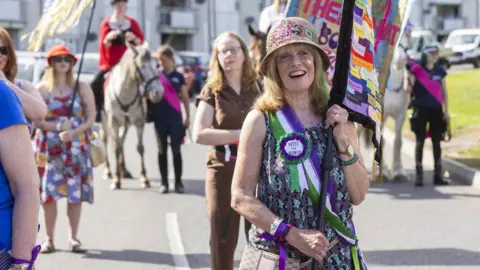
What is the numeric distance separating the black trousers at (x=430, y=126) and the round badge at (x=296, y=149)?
8.90 m

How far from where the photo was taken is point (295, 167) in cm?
372

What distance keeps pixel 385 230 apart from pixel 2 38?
5.84 m

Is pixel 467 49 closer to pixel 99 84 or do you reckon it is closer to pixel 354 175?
pixel 99 84

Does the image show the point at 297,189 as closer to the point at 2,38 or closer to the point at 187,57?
the point at 2,38

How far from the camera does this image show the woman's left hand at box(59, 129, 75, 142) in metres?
8.45

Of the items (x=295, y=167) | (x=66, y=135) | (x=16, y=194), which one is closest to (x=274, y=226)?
(x=295, y=167)

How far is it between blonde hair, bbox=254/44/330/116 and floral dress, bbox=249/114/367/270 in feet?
0.32

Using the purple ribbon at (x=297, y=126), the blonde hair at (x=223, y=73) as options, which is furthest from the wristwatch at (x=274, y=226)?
the blonde hair at (x=223, y=73)

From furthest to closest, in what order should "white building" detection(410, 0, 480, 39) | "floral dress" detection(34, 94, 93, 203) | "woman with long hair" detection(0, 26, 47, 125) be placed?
"white building" detection(410, 0, 480, 39) → "floral dress" detection(34, 94, 93, 203) → "woman with long hair" detection(0, 26, 47, 125)

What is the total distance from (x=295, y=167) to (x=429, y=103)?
898 cm

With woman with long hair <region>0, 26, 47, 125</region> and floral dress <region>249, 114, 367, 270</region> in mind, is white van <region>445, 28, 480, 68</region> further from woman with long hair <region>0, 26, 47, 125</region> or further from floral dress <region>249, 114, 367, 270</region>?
floral dress <region>249, 114, 367, 270</region>

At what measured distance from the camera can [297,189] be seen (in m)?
3.72

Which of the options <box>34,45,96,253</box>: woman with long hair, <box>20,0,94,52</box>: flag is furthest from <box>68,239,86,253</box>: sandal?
<box>20,0,94,52</box>: flag

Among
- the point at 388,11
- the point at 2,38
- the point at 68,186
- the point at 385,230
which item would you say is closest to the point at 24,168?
the point at 2,38
